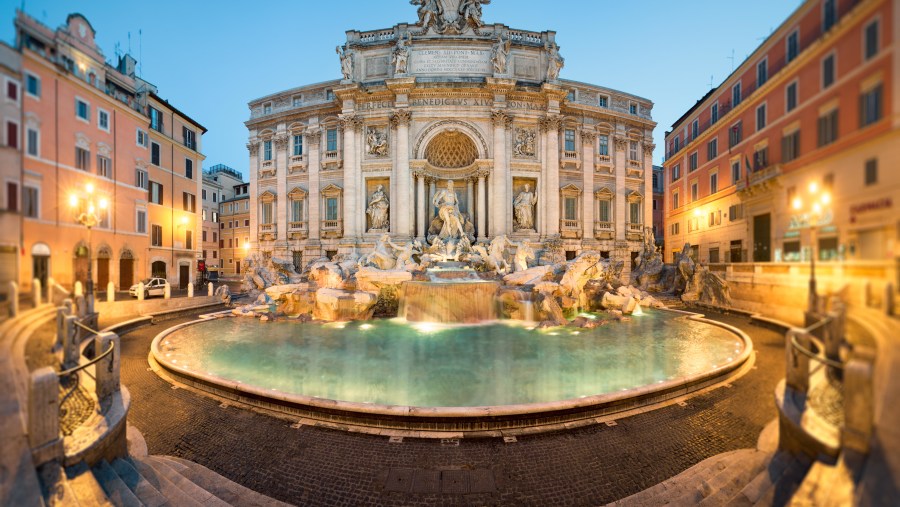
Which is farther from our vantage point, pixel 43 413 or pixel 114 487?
pixel 114 487

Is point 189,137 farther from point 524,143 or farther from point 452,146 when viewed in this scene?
point 524,143

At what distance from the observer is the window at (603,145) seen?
25.5m

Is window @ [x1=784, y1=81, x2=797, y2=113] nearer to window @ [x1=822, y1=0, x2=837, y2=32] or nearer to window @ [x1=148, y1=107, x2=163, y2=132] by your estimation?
window @ [x1=822, y1=0, x2=837, y2=32]

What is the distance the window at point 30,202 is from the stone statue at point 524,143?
23290mm

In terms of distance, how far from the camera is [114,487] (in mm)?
2816

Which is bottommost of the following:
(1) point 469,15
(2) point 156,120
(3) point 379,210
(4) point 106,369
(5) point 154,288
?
(4) point 106,369

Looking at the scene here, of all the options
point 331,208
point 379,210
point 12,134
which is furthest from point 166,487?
point 331,208

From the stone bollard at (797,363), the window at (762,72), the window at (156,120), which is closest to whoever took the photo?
the stone bollard at (797,363)

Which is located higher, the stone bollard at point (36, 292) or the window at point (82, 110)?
the window at point (82, 110)

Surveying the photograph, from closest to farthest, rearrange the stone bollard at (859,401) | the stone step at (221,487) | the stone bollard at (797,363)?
the stone bollard at (859,401) < the stone bollard at (797,363) < the stone step at (221,487)

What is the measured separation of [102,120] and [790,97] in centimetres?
580

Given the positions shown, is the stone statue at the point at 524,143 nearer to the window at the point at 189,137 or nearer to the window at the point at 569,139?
the window at the point at 569,139

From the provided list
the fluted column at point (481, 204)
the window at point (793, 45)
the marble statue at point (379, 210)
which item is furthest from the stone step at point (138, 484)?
the fluted column at point (481, 204)

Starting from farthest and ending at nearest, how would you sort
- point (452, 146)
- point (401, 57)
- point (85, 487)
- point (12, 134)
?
point (452, 146), point (401, 57), point (85, 487), point (12, 134)
